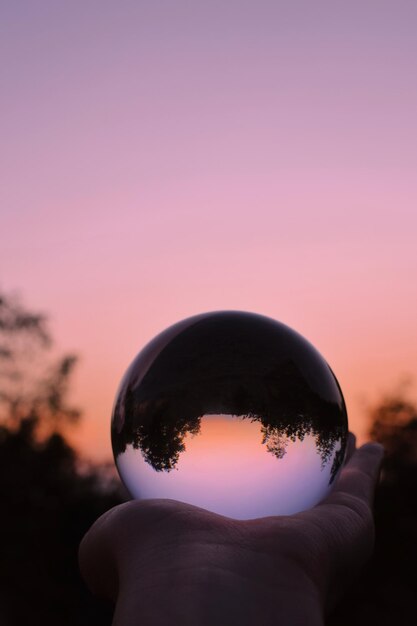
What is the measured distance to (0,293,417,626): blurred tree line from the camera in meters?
34.3

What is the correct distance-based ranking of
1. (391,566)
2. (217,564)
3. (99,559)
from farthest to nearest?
1. (391,566)
2. (99,559)
3. (217,564)

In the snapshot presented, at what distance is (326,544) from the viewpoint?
263cm

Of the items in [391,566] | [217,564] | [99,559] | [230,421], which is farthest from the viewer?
[391,566]

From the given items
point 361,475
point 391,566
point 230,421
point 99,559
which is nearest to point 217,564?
point 99,559

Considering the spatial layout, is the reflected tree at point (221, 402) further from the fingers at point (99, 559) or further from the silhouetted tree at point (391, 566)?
the silhouetted tree at point (391, 566)

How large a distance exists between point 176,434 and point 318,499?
2.89 feet

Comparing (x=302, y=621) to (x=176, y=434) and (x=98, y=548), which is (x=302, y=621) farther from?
(x=176, y=434)

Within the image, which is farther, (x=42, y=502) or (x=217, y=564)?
(x=42, y=502)

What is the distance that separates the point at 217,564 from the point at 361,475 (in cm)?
236

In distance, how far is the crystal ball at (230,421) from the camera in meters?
3.46

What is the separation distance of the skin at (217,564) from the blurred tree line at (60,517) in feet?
101

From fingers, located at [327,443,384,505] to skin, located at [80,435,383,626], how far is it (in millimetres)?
809

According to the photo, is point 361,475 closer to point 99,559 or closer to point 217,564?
point 99,559

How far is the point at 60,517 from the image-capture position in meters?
40.4
